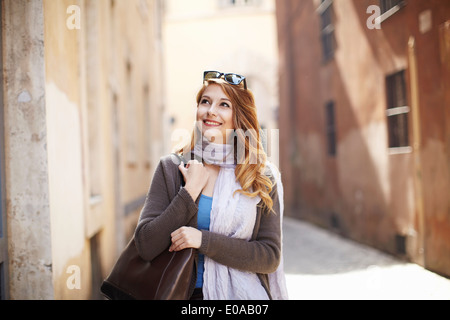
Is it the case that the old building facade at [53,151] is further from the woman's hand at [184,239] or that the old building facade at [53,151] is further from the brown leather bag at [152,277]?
the woman's hand at [184,239]

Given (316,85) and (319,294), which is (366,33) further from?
(319,294)

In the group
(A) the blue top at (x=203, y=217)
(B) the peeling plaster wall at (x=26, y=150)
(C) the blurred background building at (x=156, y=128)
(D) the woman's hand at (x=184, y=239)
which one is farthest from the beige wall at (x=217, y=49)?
(D) the woman's hand at (x=184, y=239)

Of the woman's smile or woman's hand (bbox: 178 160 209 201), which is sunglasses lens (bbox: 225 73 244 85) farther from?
woman's hand (bbox: 178 160 209 201)

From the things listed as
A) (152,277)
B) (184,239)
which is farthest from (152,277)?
(184,239)

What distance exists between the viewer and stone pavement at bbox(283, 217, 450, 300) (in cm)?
569

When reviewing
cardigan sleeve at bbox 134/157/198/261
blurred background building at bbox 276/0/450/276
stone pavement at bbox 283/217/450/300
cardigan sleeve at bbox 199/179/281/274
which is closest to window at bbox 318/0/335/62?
blurred background building at bbox 276/0/450/276

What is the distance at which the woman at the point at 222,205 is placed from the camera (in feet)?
7.61

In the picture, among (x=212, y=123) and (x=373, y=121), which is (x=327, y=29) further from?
(x=212, y=123)

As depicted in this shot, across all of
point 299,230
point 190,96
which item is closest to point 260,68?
point 190,96

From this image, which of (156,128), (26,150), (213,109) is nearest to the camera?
(213,109)

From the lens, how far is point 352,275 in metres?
6.92

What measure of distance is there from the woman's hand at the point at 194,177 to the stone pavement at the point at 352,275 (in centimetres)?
362

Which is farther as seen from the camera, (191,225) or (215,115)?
(215,115)

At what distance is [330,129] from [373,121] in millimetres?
3073
